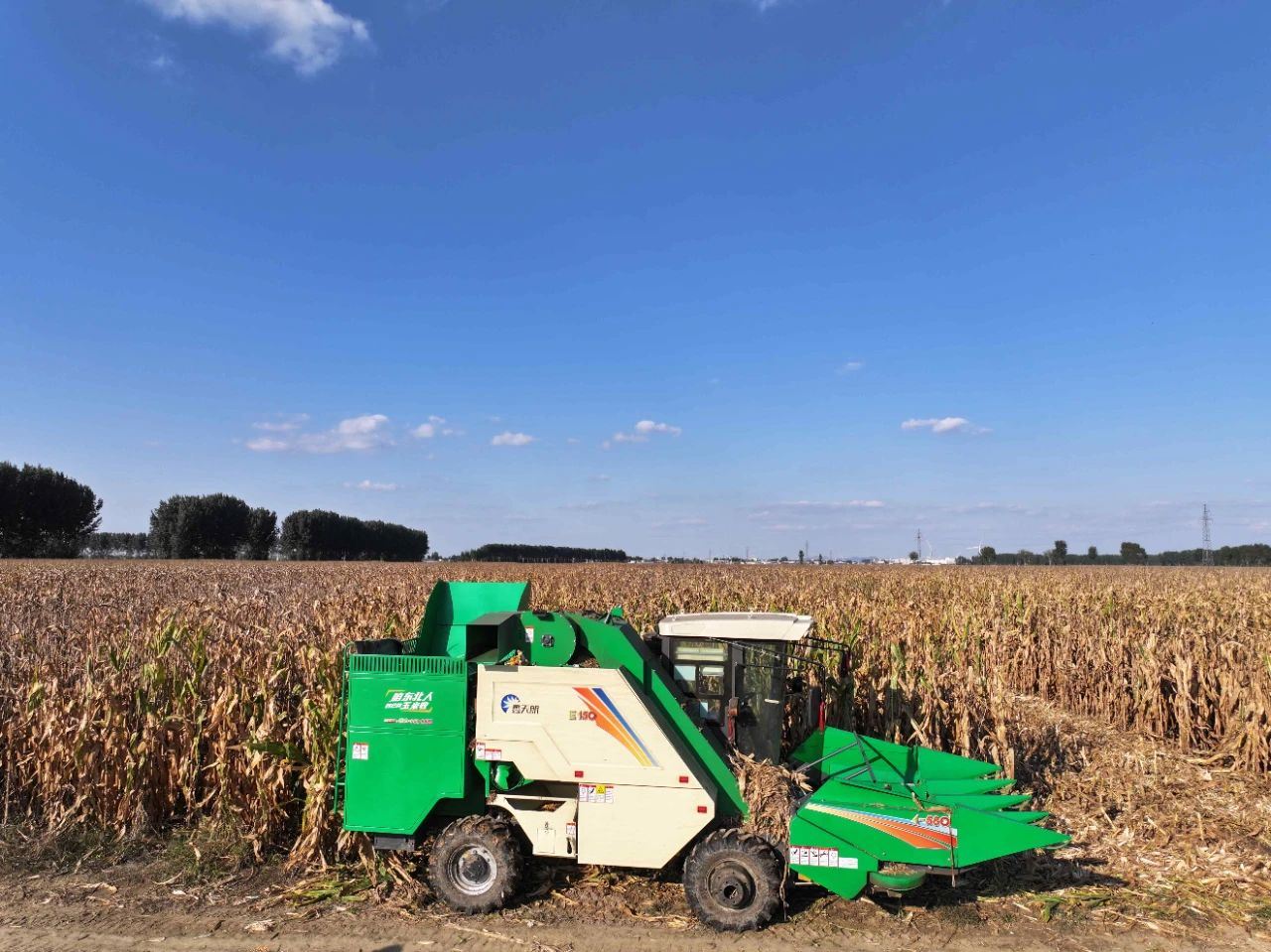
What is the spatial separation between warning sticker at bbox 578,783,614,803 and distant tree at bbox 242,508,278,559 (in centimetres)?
10318

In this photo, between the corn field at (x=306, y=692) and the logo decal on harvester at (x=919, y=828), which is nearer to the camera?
the logo decal on harvester at (x=919, y=828)

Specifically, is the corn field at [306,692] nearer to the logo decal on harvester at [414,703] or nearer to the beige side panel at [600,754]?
the logo decal on harvester at [414,703]

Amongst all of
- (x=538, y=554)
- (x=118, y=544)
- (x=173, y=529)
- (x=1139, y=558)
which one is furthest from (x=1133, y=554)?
(x=118, y=544)

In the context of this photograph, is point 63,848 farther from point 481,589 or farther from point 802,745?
point 802,745

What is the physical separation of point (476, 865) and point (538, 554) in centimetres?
11599

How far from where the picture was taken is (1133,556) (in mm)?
82812

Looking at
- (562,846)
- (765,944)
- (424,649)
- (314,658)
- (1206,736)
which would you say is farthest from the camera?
(1206,736)

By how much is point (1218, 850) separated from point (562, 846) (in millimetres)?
5063

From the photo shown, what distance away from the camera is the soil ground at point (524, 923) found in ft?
14.9

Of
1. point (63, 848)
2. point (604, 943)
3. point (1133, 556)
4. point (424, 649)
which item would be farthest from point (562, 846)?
point (1133, 556)

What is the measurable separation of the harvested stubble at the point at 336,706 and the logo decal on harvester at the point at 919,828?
6.99 feet

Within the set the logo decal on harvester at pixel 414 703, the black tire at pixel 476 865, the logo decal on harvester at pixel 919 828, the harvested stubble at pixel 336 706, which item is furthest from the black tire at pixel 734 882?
the harvested stubble at pixel 336 706

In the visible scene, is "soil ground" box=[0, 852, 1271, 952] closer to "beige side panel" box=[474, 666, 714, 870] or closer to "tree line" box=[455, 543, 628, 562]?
"beige side panel" box=[474, 666, 714, 870]

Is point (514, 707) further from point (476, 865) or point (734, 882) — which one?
point (734, 882)
